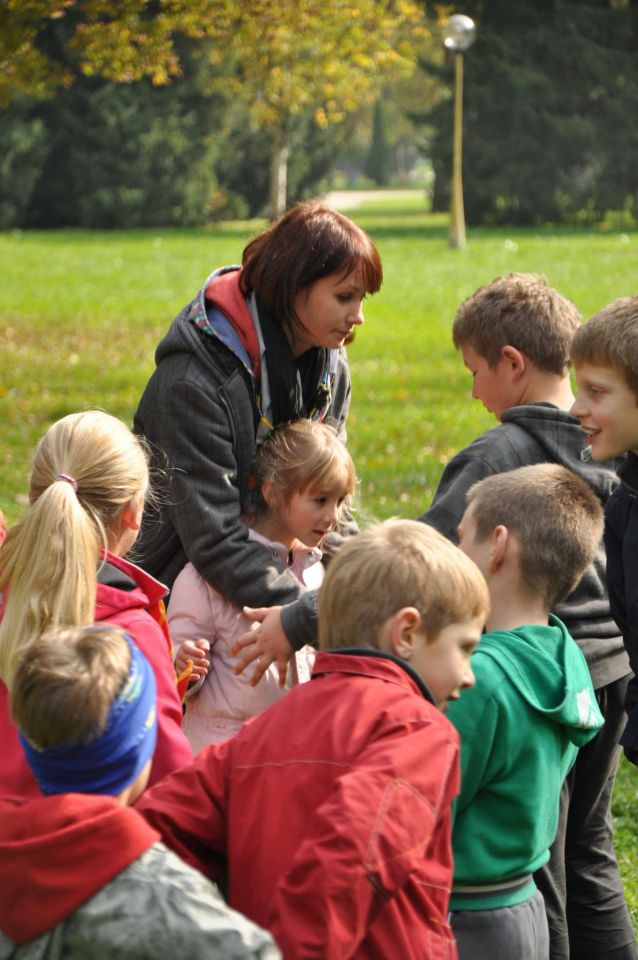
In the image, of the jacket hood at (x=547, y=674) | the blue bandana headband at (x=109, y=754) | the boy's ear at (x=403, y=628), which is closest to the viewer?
the blue bandana headband at (x=109, y=754)

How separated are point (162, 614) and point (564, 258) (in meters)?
23.0

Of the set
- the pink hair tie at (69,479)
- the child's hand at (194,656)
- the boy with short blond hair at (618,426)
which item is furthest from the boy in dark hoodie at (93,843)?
the boy with short blond hair at (618,426)

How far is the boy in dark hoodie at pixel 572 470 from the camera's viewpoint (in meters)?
3.55

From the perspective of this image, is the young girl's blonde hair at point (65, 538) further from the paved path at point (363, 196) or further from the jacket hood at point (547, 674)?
the paved path at point (363, 196)

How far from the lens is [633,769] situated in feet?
18.0

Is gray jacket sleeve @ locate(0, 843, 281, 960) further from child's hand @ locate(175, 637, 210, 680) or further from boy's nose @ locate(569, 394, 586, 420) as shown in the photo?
boy's nose @ locate(569, 394, 586, 420)

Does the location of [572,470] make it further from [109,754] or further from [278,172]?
[278,172]

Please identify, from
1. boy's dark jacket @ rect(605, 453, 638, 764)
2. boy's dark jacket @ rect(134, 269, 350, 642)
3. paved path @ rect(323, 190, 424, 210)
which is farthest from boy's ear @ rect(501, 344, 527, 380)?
paved path @ rect(323, 190, 424, 210)

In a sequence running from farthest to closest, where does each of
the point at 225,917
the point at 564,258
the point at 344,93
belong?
1. the point at 344,93
2. the point at 564,258
3. the point at 225,917

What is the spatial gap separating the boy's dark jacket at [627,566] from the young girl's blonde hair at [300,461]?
76 cm

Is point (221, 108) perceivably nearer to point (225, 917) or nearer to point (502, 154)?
Result: point (502, 154)

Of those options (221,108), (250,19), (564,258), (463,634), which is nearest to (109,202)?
(221,108)

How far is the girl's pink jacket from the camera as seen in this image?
250 cm

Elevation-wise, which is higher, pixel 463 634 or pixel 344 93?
pixel 344 93
